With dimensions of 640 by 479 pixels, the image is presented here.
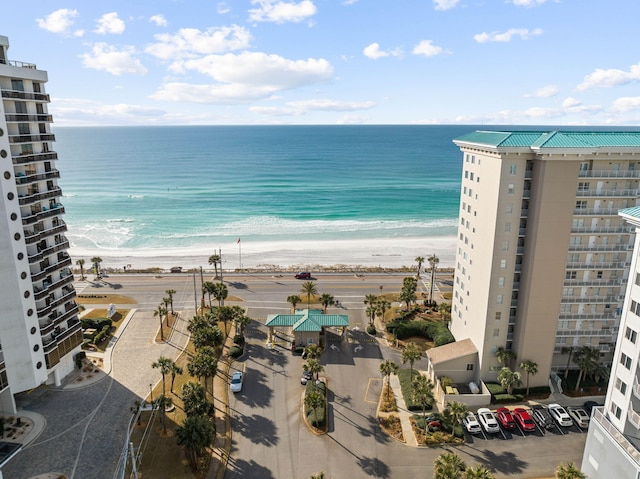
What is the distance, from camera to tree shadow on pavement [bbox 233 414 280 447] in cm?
4025

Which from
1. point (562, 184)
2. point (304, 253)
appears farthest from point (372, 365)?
point (304, 253)

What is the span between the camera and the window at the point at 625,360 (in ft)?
102

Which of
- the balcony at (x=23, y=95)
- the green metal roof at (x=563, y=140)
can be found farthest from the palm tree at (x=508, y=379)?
the balcony at (x=23, y=95)

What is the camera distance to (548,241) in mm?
44969

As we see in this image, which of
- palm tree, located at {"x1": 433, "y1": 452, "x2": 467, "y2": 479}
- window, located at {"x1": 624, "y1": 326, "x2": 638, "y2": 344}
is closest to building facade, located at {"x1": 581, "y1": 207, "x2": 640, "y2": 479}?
window, located at {"x1": 624, "y1": 326, "x2": 638, "y2": 344}

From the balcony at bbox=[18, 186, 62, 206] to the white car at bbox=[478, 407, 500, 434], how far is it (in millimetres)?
49060

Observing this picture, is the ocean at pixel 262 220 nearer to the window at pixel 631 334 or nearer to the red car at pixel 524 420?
the red car at pixel 524 420

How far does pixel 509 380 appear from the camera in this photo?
1790 inches

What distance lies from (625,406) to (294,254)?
81.5 m

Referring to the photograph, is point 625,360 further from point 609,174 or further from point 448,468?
point 609,174

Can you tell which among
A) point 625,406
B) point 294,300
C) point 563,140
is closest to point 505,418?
point 625,406

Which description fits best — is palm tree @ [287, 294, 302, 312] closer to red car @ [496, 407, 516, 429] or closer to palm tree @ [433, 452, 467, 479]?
red car @ [496, 407, 516, 429]

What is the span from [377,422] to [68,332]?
116 ft

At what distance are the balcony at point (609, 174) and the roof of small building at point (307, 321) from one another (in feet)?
110
